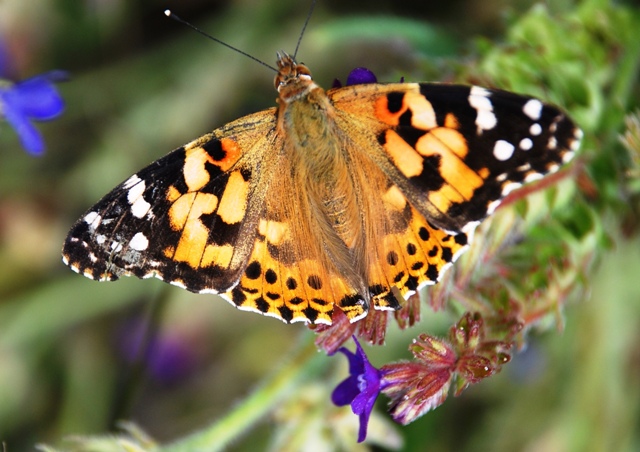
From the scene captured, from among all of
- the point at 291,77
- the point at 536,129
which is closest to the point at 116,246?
the point at 291,77

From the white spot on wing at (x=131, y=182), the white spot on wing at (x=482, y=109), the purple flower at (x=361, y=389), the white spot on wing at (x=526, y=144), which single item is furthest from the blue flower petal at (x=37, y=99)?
the white spot on wing at (x=526, y=144)

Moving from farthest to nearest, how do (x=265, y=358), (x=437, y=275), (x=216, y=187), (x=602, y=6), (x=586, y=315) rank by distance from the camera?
(x=265, y=358), (x=586, y=315), (x=602, y=6), (x=216, y=187), (x=437, y=275)

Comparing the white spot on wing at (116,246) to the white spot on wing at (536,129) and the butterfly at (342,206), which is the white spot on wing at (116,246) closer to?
the butterfly at (342,206)

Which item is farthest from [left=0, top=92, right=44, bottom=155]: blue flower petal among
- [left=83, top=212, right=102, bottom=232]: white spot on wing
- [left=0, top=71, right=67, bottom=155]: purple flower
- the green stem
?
the green stem

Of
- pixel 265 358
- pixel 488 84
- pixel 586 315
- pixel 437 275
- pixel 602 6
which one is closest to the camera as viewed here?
pixel 437 275

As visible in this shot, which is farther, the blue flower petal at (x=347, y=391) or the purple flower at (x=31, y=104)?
the purple flower at (x=31, y=104)

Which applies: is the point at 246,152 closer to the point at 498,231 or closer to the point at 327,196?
the point at 327,196

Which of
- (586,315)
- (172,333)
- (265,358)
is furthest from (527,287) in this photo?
(172,333)

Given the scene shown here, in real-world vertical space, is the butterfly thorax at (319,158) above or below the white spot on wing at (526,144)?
above
